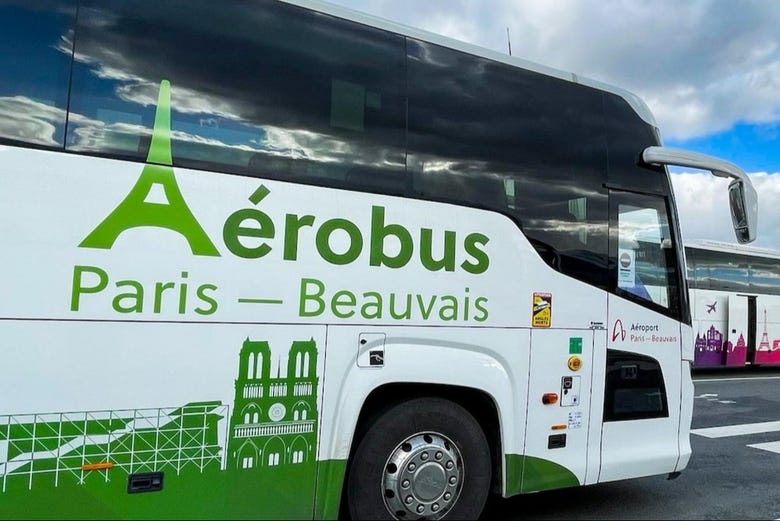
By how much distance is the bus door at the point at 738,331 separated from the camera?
60.0 feet

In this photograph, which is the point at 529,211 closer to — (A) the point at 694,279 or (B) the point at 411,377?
(B) the point at 411,377

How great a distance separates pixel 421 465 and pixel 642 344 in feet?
7.01

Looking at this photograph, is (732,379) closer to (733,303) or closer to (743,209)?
(733,303)

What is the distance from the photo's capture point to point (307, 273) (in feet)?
12.5

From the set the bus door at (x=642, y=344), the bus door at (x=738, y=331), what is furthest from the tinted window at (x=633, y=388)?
the bus door at (x=738, y=331)

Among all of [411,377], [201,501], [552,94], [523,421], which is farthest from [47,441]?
[552,94]

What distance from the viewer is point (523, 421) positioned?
14.9ft

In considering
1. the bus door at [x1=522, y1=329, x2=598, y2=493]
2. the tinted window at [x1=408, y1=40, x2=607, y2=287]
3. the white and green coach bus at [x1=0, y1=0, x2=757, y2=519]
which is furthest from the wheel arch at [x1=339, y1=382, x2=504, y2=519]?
the tinted window at [x1=408, y1=40, x2=607, y2=287]

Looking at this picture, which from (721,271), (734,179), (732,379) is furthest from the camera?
(721,271)

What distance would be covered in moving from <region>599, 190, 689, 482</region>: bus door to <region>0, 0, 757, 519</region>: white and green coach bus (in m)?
0.02

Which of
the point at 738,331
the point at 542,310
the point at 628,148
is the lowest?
the point at 738,331

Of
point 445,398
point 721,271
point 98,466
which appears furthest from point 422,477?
point 721,271

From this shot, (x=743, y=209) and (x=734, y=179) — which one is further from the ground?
(x=734, y=179)

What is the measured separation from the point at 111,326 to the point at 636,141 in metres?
4.23
